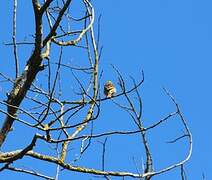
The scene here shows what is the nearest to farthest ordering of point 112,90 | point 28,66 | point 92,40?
point 28,66
point 92,40
point 112,90

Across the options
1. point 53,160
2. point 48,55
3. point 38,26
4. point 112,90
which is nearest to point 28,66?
point 48,55

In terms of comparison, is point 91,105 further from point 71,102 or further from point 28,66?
point 28,66

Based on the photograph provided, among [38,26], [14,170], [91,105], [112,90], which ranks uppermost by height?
[112,90]

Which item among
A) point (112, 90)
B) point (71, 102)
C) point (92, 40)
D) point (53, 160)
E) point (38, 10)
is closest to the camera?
point (38, 10)

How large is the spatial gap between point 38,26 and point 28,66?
0.34 metres

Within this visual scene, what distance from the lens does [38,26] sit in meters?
2.38

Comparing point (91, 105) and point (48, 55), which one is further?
point (91, 105)

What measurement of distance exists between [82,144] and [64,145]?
14 cm

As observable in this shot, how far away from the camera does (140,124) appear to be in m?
3.27

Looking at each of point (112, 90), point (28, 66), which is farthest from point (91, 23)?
point (112, 90)

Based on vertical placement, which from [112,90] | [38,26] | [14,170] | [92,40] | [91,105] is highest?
[112,90]

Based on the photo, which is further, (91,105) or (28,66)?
(91,105)

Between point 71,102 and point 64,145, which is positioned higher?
point 71,102

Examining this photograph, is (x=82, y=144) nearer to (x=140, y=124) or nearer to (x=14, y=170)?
(x=140, y=124)
